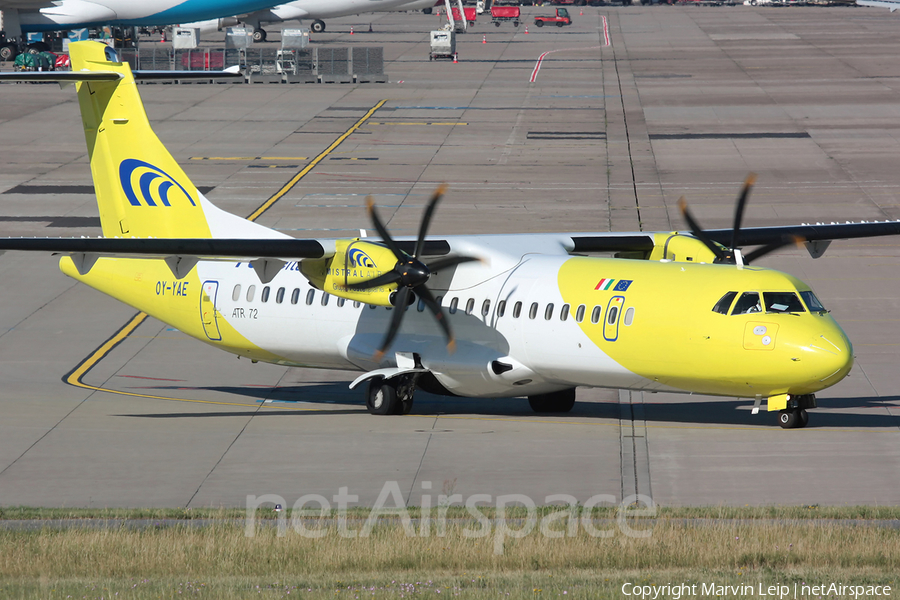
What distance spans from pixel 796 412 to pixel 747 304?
7.33ft

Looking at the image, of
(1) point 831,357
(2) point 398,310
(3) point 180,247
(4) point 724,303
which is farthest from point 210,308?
(1) point 831,357

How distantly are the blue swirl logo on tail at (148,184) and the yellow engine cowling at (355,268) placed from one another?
537cm

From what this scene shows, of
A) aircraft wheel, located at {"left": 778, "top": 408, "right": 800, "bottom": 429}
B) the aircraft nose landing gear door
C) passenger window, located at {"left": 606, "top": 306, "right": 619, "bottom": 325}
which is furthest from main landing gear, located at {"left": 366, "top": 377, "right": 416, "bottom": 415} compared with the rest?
aircraft wheel, located at {"left": 778, "top": 408, "right": 800, "bottom": 429}

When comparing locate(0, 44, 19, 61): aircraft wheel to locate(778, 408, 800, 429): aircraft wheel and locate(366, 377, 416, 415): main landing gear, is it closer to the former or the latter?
locate(366, 377, 416, 415): main landing gear

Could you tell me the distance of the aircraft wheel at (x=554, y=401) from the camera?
24094 mm

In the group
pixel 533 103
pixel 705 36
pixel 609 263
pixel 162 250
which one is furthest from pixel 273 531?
pixel 705 36

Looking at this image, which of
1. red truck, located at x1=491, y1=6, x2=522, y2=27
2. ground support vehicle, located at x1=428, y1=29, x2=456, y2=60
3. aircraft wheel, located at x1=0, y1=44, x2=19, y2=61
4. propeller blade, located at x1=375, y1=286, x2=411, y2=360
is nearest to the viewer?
propeller blade, located at x1=375, y1=286, x2=411, y2=360

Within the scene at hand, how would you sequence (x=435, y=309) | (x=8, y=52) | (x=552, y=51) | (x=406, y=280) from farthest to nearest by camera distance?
(x=552, y=51), (x=8, y=52), (x=435, y=309), (x=406, y=280)

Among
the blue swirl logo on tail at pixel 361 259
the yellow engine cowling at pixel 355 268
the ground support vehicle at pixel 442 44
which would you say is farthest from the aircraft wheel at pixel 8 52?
the blue swirl logo on tail at pixel 361 259

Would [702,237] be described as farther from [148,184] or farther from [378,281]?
[148,184]

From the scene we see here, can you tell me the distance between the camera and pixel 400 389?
79.2 feet

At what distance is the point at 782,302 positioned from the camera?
67.6 ft

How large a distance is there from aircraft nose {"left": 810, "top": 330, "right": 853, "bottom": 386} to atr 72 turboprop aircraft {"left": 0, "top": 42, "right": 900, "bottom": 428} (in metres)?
0.02

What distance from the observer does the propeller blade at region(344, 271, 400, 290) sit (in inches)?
885
